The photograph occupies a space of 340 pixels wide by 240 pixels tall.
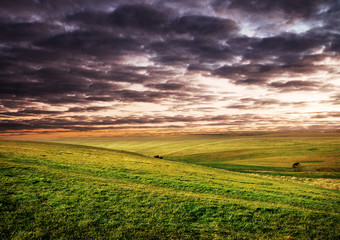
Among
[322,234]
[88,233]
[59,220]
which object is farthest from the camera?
[322,234]

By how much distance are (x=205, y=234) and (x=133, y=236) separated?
9.71 feet

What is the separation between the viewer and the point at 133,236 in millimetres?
8312

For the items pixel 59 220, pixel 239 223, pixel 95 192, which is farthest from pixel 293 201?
pixel 59 220

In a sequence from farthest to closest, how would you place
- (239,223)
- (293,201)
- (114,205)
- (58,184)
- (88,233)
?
(293,201) → (58,184) → (114,205) → (239,223) → (88,233)

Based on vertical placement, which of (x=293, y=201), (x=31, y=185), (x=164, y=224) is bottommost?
(x=293, y=201)

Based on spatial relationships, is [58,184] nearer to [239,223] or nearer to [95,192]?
[95,192]

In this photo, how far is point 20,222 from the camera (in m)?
8.43

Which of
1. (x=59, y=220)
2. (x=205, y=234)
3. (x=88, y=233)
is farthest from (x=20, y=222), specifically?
(x=205, y=234)

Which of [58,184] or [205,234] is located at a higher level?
[58,184]

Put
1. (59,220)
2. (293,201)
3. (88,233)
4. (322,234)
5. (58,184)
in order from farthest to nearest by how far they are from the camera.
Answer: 1. (293,201)
2. (58,184)
3. (322,234)
4. (59,220)
5. (88,233)

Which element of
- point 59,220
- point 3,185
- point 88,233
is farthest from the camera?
point 3,185

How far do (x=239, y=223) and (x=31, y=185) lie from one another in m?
11.6

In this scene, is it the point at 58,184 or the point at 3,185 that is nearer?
the point at 3,185

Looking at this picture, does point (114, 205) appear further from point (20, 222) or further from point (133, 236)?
point (20, 222)
